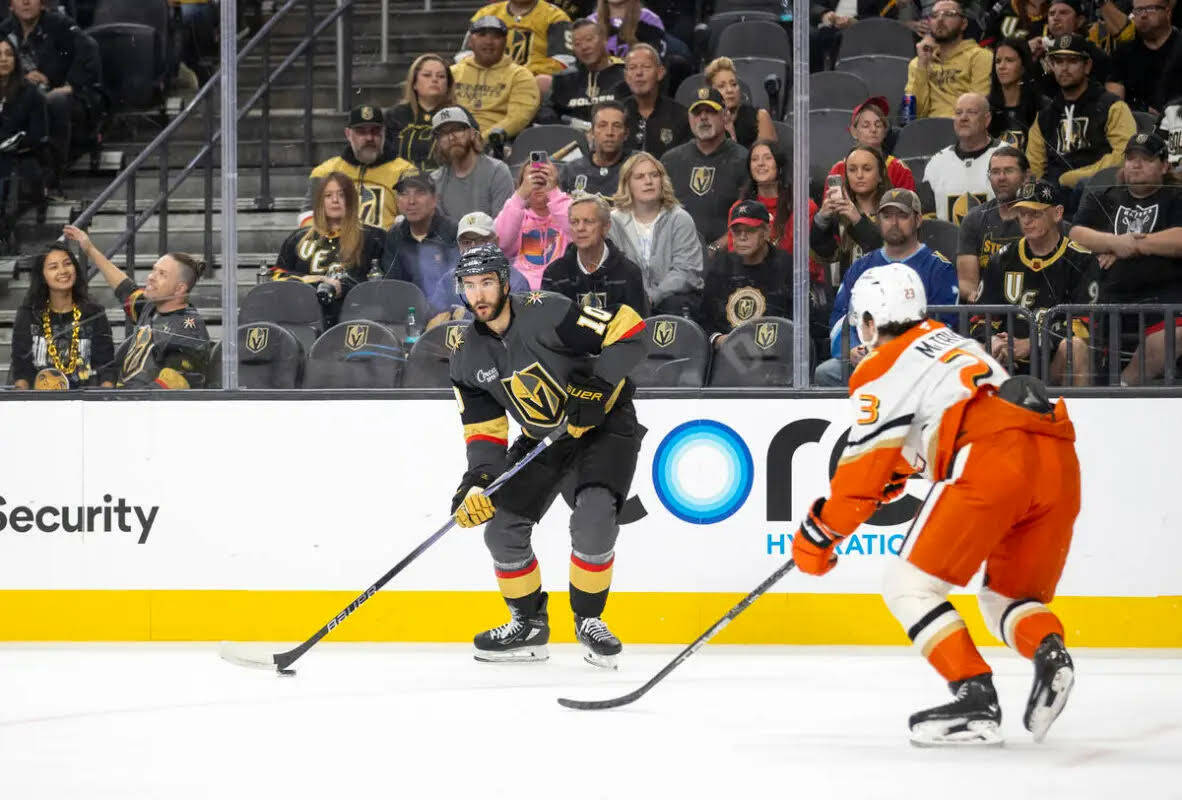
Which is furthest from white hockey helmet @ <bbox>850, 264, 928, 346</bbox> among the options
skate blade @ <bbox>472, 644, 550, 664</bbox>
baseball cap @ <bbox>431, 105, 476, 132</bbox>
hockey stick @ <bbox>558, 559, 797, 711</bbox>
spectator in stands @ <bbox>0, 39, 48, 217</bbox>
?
Answer: spectator in stands @ <bbox>0, 39, 48, 217</bbox>

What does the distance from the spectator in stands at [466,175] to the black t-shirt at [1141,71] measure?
220 cm

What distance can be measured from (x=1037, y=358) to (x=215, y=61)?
3020 millimetres

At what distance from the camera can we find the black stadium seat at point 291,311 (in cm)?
536

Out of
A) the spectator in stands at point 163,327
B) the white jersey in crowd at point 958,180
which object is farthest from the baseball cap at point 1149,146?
the spectator in stands at point 163,327

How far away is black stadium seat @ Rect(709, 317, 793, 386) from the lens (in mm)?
5199

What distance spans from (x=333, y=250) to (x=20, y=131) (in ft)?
4.45

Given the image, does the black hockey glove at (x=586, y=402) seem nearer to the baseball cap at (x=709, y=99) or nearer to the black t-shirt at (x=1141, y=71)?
the baseball cap at (x=709, y=99)

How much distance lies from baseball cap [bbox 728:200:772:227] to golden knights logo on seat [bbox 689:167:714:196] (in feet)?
0.51

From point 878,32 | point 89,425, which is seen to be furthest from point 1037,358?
point 89,425

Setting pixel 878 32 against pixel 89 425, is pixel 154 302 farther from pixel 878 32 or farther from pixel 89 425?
pixel 878 32

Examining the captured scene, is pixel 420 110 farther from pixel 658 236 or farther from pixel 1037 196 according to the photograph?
pixel 1037 196

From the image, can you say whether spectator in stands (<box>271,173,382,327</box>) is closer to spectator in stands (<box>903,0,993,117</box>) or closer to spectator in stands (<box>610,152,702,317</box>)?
spectator in stands (<box>610,152,702,317</box>)

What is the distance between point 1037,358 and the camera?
5094 millimetres

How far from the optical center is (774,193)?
5.25m
